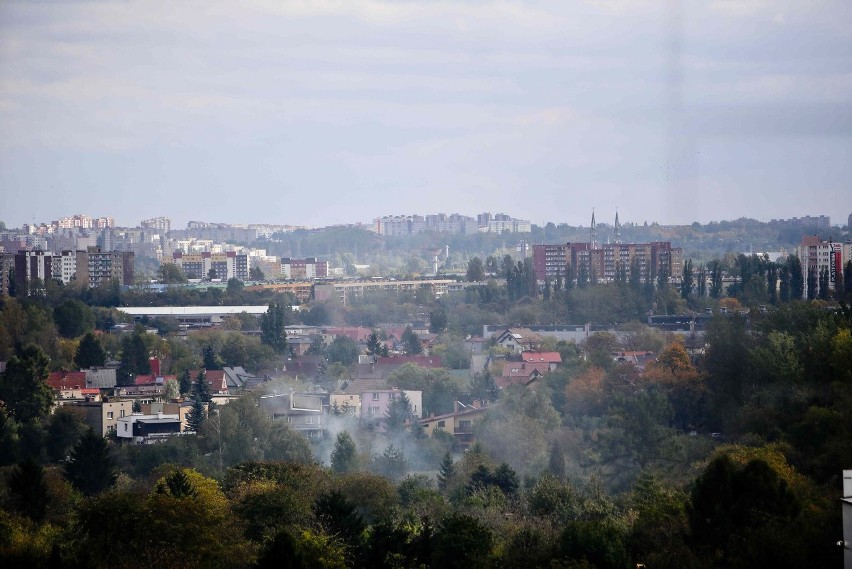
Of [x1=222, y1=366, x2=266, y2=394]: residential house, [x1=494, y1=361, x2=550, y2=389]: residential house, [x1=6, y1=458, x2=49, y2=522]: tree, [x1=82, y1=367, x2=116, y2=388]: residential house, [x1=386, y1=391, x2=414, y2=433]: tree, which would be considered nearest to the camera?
[x1=6, y1=458, x2=49, y2=522]: tree

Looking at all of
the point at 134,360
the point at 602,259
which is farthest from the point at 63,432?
the point at 602,259

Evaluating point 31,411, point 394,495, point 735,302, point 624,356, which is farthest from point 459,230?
point 394,495

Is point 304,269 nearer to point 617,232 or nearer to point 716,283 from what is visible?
point 617,232

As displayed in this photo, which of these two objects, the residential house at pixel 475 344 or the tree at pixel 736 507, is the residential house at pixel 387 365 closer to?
the residential house at pixel 475 344

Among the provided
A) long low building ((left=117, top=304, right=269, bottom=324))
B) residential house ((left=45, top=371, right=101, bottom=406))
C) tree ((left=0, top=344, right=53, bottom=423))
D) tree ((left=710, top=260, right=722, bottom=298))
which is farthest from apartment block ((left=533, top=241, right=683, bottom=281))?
tree ((left=0, top=344, right=53, bottom=423))

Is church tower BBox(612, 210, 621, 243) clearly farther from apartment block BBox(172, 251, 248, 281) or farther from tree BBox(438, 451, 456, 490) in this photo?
tree BBox(438, 451, 456, 490)

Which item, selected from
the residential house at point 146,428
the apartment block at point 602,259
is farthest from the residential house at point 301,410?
the apartment block at point 602,259

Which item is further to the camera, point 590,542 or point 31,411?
point 31,411

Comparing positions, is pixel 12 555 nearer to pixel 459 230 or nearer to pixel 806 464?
pixel 806 464
